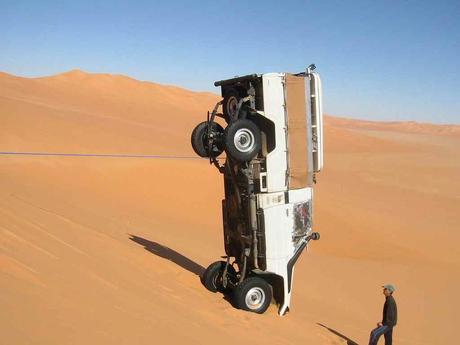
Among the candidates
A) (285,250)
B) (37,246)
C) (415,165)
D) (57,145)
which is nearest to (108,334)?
(37,246)

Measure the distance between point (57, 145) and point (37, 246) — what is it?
59.8 ft

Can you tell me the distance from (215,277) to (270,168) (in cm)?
206

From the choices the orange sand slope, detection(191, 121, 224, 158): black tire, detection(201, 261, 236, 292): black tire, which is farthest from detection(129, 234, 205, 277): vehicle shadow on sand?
detection(191, 121, 224, 158): black tire

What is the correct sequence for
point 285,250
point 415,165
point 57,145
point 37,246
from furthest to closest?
point 415,165, point 57,145, point 285,250, point 37,246

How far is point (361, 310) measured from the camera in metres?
9.98

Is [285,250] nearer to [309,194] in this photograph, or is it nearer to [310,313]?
[309,194]

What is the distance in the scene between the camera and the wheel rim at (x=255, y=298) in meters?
7.28

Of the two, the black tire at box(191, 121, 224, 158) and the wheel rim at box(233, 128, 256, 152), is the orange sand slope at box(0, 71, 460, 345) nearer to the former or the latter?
the black tire at box(191, 121, 224, 158)

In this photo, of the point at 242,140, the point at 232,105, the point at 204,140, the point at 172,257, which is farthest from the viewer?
the point at 172,257

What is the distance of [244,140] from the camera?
7.06 m

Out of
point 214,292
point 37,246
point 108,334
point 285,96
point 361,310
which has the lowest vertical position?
point 361,310

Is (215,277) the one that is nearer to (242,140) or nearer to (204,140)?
(204,140)

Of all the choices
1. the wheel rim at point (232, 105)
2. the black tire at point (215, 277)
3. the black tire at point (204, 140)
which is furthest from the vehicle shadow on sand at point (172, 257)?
the wheel rim at point (232, 105)

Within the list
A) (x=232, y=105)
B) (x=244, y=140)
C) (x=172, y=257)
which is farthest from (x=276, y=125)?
(x=172, y=257)
